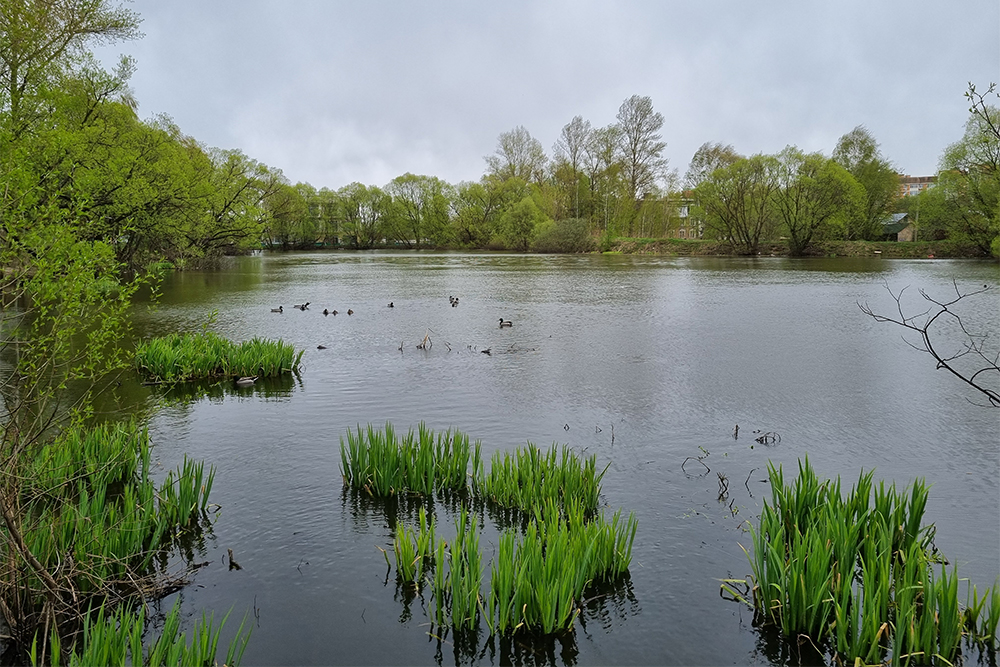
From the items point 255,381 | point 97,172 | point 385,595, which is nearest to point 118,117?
point 97,172

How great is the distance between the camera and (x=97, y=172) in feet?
81.8

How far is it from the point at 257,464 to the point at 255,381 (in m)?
5.38

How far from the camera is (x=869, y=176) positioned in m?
76.9

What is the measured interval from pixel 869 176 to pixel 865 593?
8596cm

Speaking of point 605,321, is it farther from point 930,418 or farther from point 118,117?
point 118,117

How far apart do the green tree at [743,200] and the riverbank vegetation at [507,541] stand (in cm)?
6919

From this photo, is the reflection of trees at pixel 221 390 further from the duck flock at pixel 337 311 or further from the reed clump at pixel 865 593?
the reed clump at pixel 865 593

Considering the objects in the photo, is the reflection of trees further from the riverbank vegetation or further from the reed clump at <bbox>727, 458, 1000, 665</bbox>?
the reed clump at <bbox>727, 458, 1000, 665</bbox>

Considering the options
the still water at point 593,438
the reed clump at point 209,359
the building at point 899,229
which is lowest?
the still water at point 593,438

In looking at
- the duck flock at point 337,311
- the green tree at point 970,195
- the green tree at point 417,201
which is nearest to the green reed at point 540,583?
the duck flock at point 337,311

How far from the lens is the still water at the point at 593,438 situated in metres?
5.29

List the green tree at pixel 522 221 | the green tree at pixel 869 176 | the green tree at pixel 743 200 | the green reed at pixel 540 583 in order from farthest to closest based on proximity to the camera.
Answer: the green tree at pixel 522 221, the green tree at pixel 869 176, the green tree at pixel 743 200, the green reed at pixel 540 583

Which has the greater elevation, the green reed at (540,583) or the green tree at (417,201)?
the green tree at (417,201)

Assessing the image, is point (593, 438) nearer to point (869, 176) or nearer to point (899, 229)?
point (869, 176)
